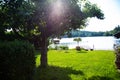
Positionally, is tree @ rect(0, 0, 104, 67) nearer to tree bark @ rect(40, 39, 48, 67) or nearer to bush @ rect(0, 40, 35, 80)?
tree bark @ rect(40, 39, 48, 67)

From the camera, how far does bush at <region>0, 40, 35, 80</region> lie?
11062 millimetres

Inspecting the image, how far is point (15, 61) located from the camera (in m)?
11.5

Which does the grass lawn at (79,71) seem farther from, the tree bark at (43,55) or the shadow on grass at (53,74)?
the tree bark at (43,55)

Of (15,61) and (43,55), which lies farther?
(43,55)

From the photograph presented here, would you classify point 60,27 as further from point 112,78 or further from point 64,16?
point 112,78

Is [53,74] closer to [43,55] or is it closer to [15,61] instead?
[43,55]

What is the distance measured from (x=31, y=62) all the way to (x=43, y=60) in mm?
10019

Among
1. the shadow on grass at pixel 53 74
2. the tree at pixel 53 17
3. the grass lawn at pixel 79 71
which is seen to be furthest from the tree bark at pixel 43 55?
the shadow on grass at pixel 53 74

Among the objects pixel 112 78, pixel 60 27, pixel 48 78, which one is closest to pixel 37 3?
pixel 60 27

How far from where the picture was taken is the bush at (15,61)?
1106 centimetres

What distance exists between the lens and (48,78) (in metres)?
16.6

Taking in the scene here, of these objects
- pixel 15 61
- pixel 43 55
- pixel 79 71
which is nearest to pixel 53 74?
pixel 79 71

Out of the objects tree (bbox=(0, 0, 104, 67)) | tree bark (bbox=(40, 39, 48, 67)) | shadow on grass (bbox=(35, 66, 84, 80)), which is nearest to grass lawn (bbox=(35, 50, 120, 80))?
shadow on grass (bbox=(35, 66, 84, 80))

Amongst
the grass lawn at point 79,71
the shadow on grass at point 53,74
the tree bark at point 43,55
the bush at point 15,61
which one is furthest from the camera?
the tree bark at point 43,55
